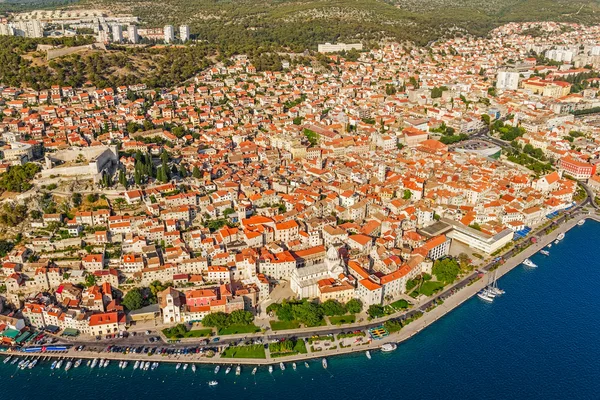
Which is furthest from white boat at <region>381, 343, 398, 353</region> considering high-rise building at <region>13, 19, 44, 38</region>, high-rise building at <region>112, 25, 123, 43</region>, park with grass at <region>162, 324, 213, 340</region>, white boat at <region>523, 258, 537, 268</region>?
→ high-rise building at <region>13, 19, 44, 38</region>

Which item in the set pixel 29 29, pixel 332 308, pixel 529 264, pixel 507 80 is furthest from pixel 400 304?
pixel 29 29

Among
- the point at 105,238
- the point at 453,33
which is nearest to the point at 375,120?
the point at 105,238

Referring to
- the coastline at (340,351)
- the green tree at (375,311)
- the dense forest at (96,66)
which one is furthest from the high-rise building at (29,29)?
the green tree at (375,311)

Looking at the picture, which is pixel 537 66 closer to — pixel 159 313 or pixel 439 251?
pixel 439 251

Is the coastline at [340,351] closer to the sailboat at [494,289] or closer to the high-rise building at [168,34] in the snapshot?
the sailboat at [494,289]

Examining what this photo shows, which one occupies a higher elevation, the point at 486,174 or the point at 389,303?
the point at 486,174
